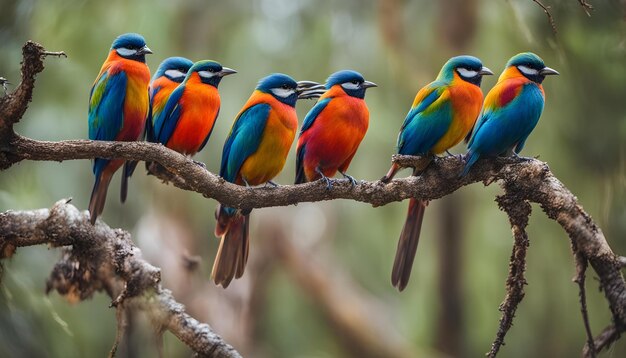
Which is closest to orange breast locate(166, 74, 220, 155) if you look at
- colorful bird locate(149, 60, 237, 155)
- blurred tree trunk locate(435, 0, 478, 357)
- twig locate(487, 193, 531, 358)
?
colorful bird locate(149, 60, 237, 155)

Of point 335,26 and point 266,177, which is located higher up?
point 335,26

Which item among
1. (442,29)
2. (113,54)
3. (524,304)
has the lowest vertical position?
(113,54)

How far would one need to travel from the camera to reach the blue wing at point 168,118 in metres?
4.78

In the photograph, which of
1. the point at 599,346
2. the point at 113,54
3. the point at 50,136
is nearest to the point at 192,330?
the point at 113,54

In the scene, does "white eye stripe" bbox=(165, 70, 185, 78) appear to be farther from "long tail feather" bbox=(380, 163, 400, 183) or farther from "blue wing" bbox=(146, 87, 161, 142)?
"long tail feather" bbox=(380, 163, 400, 183)

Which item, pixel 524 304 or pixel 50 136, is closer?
pixel 50 136

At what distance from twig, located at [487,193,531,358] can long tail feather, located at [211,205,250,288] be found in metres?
1.62

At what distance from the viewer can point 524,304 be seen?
12492 mm

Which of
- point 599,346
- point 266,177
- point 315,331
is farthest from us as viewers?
point 315,331

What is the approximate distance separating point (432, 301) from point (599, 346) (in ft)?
29.4

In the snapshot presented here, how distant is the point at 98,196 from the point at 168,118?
0.63m

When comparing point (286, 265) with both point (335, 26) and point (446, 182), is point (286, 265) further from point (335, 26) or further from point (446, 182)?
point (446, 182)

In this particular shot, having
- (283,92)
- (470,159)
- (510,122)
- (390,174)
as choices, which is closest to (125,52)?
(283,92)

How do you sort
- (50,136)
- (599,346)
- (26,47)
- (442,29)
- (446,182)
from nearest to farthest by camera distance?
(26,47)
(599,346)
(446,182)
(50,136)
(442,29)
